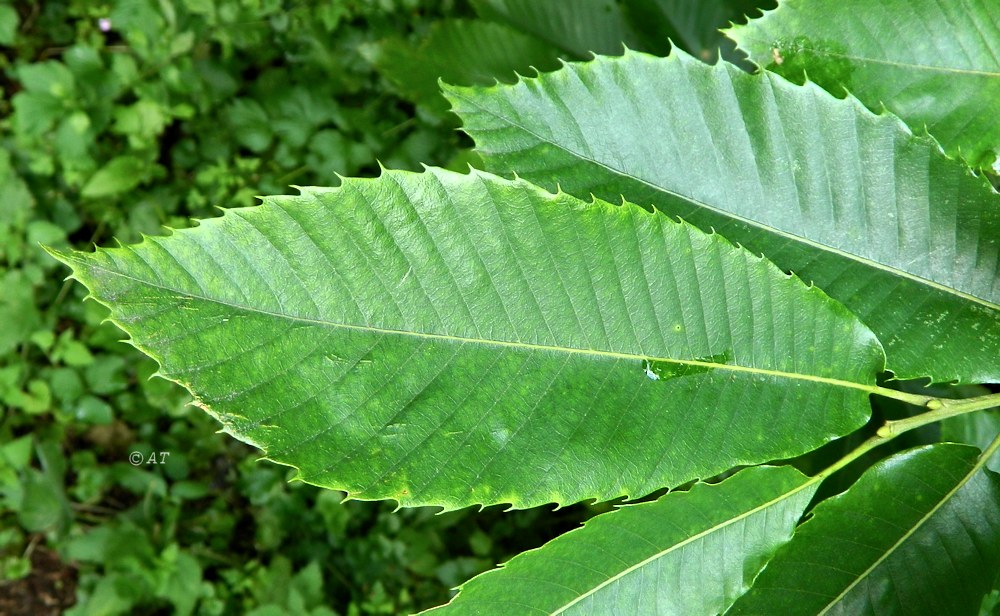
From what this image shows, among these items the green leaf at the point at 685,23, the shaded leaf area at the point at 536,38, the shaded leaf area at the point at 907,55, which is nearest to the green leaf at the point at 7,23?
the shaded leaf area at the point at 536,38

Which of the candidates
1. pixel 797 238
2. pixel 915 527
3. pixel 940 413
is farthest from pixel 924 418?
pixel 797 238

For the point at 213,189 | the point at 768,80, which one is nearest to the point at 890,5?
the point at 768,80

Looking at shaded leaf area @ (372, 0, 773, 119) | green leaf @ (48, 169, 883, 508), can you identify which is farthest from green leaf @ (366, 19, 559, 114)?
green leaf @ (48, 169, 883, 508)

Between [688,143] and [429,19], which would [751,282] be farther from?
[429,19]

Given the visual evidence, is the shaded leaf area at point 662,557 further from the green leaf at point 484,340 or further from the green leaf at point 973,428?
the green leaf at point 973,428

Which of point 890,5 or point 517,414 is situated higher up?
point 890,5

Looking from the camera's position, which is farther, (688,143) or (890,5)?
(890,5)

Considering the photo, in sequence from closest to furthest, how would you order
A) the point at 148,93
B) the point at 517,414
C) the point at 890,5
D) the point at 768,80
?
the point at 517,414, the point at 768,80, the point at 890,5, the point at 148,93
